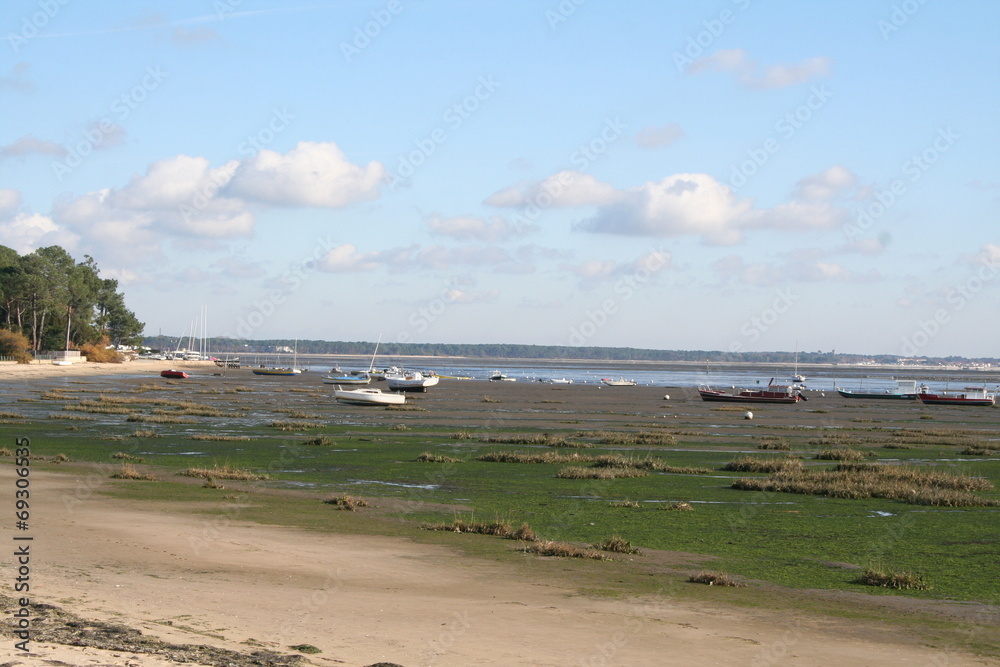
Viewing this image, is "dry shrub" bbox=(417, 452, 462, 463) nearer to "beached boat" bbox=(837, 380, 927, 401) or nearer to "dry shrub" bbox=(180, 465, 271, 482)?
"dry shrub" bbox=(180, 465, 271, 482)

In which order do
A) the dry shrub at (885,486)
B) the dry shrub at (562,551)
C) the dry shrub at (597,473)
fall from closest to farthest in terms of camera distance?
the dry shrub at (562,551) < the dry shrub at (885,486) < the dry shrub at (597,473)

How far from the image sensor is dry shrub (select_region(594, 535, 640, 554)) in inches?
705

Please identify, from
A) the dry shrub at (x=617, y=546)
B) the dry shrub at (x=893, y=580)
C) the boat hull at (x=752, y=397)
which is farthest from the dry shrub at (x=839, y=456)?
the boat hull at (x=752, y=397)

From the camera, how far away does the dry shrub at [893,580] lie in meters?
15.7

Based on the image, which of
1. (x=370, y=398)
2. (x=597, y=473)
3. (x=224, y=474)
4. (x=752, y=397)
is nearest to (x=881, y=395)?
(x=752, y=397)

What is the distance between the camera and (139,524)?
18688 millimetres

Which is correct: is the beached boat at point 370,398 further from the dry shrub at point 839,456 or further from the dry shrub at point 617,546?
the dry shrub at point 617,546

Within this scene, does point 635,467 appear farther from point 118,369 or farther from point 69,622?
point 118,369

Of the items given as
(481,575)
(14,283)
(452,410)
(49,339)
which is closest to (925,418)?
(452,410)

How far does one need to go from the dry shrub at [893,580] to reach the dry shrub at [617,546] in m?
3.96

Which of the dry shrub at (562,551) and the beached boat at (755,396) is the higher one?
the beached boat at (755,396)

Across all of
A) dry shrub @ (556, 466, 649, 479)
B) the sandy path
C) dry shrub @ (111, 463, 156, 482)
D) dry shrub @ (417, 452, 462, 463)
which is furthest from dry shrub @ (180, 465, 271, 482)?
the sandy path

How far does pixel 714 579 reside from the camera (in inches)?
611

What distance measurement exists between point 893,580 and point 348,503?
469 inches
